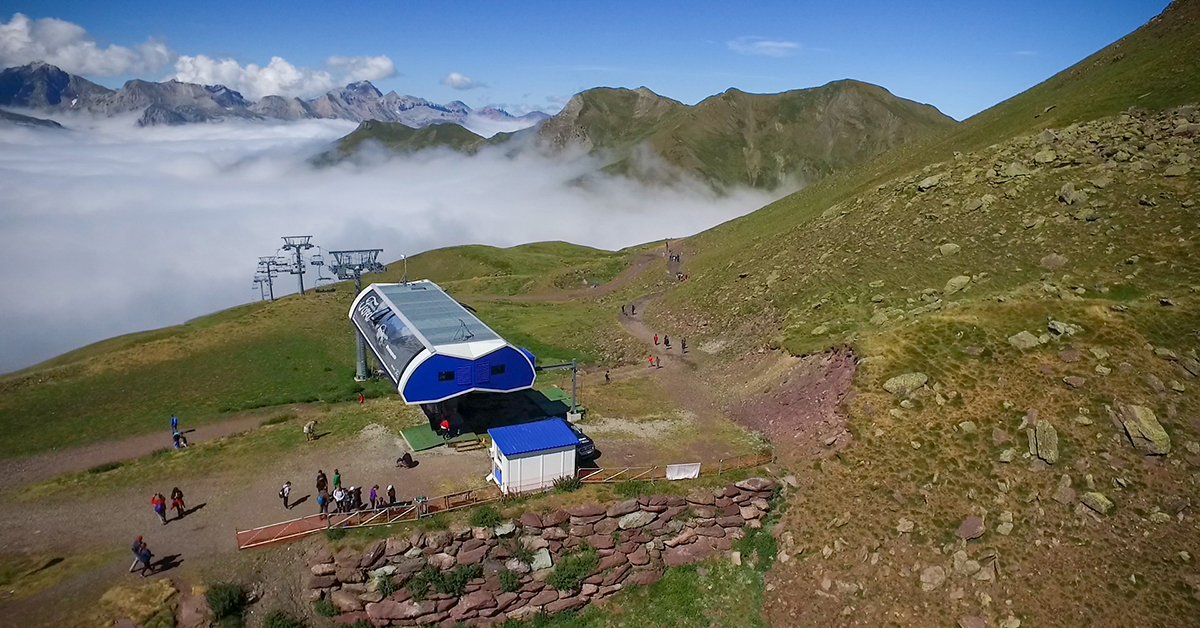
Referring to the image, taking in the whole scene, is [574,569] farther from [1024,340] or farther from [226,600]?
[1024,340]

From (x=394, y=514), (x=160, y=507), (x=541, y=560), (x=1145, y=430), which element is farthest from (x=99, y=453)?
(x=1145, y=430)

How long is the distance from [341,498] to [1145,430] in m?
38.6

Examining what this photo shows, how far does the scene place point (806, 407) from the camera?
39.4m

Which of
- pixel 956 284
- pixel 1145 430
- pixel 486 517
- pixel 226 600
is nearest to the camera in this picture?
pixel 226 600

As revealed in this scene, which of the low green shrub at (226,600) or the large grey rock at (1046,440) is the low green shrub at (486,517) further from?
the large grey rock at (1046,440)

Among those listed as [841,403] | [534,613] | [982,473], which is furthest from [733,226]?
[534,613]

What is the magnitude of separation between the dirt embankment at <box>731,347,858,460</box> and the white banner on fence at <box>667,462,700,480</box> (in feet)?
19.0

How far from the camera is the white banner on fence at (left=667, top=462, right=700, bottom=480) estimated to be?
33.7 meters

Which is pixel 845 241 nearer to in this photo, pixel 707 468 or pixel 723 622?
pixel 707 468

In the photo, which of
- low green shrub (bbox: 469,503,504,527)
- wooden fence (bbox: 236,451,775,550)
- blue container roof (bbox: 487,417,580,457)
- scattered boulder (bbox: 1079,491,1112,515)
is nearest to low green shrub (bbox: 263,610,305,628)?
wooden fence (bbox: 236,451,775,550)

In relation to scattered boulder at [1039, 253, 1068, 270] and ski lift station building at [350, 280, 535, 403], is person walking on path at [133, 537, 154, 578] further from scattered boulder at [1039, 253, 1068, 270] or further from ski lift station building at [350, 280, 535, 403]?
scattered boulder at [1039, 253, 1068, 270]

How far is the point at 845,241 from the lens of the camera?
6047 centimetres

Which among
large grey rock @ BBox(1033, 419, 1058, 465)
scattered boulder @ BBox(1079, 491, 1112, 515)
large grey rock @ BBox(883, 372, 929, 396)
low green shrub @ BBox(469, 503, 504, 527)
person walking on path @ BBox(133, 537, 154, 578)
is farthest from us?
large grey rock @ BBox(883, 372, 929, 396)

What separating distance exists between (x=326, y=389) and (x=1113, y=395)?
52176mm
